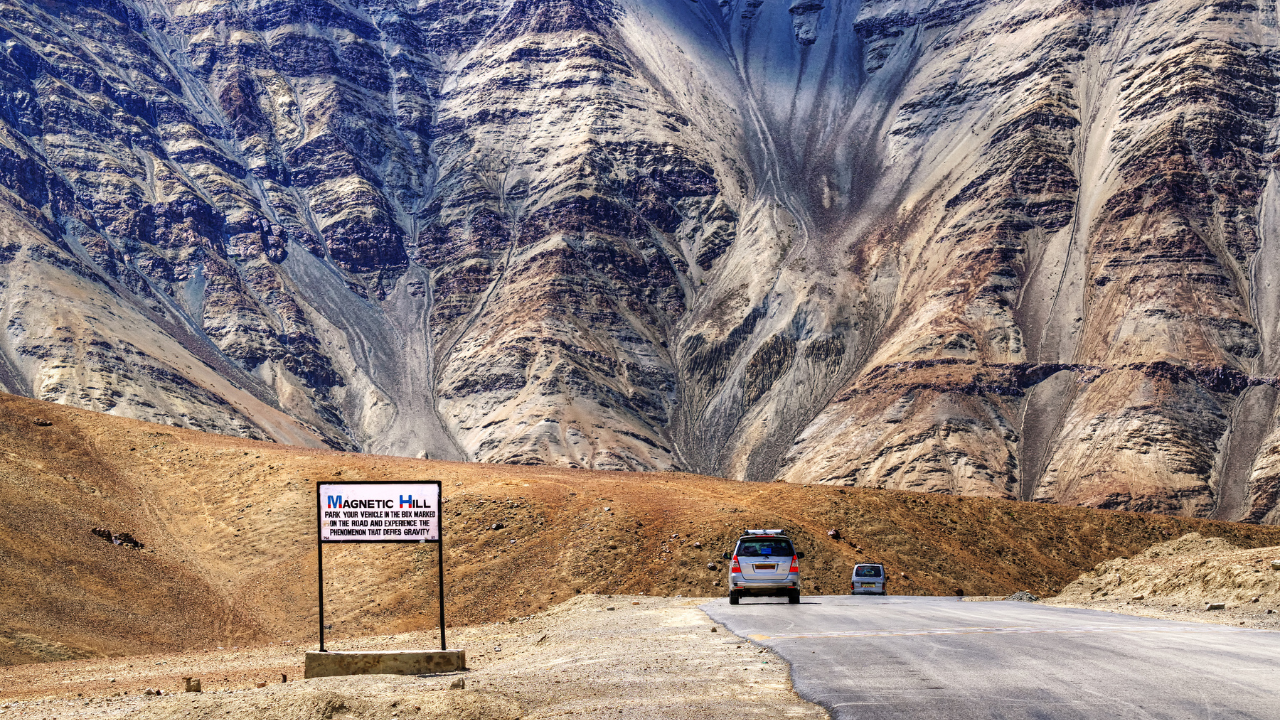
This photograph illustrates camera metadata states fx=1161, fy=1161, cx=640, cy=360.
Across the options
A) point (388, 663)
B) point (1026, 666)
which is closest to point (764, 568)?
point (388, 663)

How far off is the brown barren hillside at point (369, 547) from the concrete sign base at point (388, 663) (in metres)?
12.9

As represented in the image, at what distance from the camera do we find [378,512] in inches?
753

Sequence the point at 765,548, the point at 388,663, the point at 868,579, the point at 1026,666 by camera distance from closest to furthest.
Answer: the point at 1026,666, the point at 388,663, the point at 765,548, the point at 868,579

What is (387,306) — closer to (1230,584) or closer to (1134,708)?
(1230,584)

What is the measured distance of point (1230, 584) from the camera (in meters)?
25.4

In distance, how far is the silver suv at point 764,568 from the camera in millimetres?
28344

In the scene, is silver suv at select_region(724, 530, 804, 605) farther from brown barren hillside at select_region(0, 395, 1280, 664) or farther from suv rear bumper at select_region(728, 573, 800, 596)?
brown barren hillside at select_region(0, 395, 1280, 664)

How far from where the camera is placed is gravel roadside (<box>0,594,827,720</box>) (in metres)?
13.2

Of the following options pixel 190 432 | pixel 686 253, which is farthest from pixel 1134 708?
pixel 686 253

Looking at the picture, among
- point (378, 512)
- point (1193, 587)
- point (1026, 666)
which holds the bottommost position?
point (1193, 587)

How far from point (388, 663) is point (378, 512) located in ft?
8.06

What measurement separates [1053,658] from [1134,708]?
3689mm

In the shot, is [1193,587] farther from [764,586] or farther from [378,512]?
[378,512]

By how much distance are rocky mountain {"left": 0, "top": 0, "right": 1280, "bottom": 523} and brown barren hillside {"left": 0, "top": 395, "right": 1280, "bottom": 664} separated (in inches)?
2349
